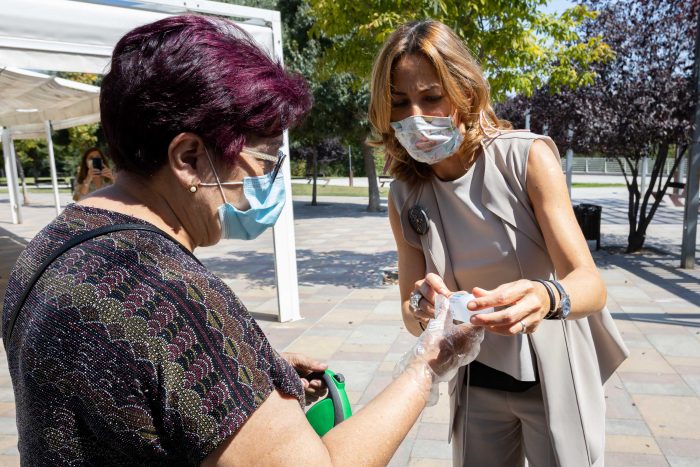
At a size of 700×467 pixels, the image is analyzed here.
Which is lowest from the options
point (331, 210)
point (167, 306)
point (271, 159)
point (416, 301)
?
point (331, 210)

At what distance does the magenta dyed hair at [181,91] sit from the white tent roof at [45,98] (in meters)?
5.28

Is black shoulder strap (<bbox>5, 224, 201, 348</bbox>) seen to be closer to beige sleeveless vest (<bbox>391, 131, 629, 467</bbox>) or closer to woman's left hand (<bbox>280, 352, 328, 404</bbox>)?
woman's left hand (<bbox>280, 352, 328, 404</bbox>)

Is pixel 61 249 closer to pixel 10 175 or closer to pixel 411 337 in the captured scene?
pixel 411 337

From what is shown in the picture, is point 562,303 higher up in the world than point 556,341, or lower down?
higher up

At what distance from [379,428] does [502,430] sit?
2.84 feet

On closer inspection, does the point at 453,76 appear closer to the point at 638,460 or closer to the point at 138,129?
the point at 138,129

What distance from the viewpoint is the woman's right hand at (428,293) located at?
5.24ft

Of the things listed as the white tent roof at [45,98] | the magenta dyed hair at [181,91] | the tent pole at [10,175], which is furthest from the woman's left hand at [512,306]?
the tent pole at [10,175]

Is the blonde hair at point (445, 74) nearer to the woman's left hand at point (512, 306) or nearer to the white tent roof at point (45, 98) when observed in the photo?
the woman's left hand at point (512, 306)

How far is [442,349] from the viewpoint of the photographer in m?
1.43

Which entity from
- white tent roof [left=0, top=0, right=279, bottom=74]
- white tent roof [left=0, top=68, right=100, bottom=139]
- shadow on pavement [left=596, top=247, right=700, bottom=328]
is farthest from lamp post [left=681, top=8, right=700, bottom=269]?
white tent roof [left=0, top=68, right=100, bottom=139]

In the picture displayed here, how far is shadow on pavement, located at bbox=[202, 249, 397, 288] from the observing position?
8.41 metres

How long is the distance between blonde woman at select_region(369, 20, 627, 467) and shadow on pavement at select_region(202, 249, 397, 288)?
6.08 metres

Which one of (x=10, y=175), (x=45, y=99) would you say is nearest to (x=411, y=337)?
(x=45, y=99)
